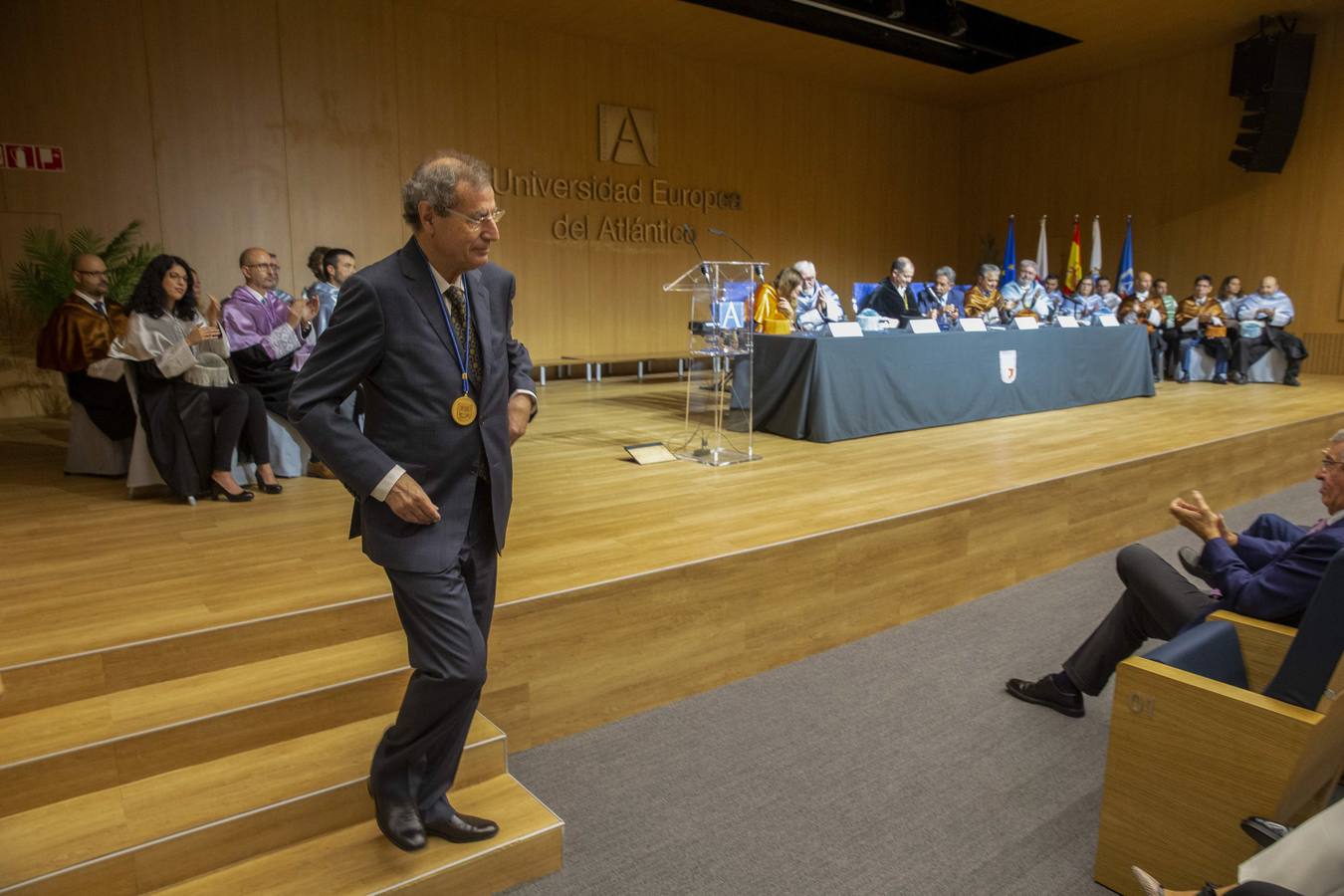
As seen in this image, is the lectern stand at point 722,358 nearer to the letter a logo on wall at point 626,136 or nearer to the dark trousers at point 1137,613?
the dark trousers at point 1137,613

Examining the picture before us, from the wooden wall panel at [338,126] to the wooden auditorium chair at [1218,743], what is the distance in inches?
310

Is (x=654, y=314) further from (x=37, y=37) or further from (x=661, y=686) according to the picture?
(x=661, y=686)

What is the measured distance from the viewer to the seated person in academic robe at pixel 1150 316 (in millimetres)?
9406

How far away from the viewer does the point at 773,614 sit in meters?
3.30

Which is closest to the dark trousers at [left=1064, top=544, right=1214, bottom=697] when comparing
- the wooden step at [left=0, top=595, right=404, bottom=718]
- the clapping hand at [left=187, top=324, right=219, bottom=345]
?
the wooden step at [left=0, top=595, right=404, bottom=718]

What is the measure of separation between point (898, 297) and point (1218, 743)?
18.8 ft

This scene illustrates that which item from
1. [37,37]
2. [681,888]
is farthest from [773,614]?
[37,37]

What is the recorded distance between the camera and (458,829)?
2014 millimetres

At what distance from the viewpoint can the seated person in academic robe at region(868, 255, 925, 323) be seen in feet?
23.3

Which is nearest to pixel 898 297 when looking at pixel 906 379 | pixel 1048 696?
pixel 906 379

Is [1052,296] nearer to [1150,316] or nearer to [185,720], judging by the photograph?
[1150,316]

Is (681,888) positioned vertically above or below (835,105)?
below

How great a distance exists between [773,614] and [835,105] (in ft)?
33.1

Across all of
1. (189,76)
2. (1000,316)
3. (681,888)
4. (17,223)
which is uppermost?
(189,76)
